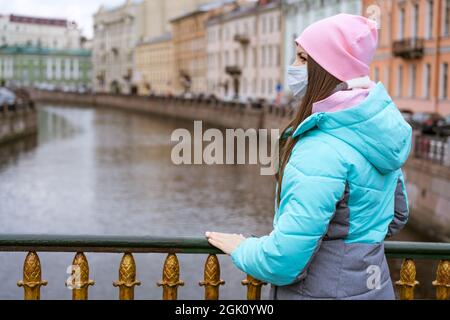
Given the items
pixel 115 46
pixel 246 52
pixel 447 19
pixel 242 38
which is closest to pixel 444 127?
pixel 447 19

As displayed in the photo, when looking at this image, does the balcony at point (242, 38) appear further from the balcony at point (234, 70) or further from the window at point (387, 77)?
the window at point (387, 77)

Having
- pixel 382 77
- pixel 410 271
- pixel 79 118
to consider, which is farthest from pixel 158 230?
pixel 79 118

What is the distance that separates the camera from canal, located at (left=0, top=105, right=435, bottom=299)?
13.3m

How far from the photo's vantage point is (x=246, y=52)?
61.9m

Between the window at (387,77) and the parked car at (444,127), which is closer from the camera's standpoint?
the parked car at (444,127)

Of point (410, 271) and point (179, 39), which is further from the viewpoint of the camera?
point (179, 39)

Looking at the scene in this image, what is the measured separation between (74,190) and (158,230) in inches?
299

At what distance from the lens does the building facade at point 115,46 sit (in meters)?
95.8

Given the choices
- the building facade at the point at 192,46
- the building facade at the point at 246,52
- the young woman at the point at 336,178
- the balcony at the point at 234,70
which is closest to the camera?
the young woman at the point at 336,178

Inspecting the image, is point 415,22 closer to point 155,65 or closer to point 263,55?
point 263,55

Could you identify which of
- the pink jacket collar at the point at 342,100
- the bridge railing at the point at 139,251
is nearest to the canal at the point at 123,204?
the bridge railing at the point at 139,251

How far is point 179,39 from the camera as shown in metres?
80.6

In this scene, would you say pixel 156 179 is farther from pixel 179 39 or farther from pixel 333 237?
pixel 179 39
